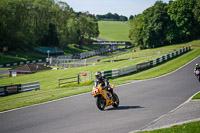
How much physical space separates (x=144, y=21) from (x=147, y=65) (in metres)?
54.2

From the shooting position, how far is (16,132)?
31.8 feet

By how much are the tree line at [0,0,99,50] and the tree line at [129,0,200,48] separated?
135 ft

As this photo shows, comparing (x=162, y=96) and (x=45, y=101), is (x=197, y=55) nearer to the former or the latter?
(x=162, y=96)

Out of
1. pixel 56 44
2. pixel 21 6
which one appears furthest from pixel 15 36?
pixel 56 44

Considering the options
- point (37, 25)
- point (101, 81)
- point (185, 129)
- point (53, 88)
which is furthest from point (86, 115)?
point (37, 25)

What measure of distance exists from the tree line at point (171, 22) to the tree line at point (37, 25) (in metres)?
41.3

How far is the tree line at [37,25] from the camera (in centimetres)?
8262

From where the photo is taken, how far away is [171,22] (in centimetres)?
8431

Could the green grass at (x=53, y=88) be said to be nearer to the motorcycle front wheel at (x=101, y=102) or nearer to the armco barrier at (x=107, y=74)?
the armco barrier at (x=107, y=74)

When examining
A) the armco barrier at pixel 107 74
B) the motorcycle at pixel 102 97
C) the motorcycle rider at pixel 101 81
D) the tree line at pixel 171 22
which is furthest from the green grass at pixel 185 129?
the tree line at pixel 171 22

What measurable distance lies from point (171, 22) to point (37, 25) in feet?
197

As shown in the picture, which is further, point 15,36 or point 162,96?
point 15,36

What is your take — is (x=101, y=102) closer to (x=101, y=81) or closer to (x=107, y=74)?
(x=101, y=81)

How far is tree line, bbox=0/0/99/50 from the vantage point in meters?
82.6
